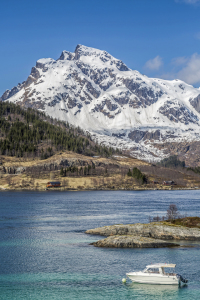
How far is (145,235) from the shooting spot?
9300cm

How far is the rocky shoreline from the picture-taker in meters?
84.2

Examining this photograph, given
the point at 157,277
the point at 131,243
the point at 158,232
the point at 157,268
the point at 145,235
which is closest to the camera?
the point at 157,277

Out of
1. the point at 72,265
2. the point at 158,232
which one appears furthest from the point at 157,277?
the point at 158,232

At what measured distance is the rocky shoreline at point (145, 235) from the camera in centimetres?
8419

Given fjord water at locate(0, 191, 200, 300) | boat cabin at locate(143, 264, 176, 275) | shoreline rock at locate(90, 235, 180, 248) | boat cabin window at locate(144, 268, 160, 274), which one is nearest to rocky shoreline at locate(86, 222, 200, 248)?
shoreline rock at locate(90, 235, 180, 248)

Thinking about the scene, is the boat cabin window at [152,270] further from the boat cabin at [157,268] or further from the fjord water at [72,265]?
the fjord water at [72,265]

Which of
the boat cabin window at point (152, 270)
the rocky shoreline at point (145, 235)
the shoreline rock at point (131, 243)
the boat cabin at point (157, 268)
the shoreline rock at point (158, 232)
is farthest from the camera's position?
the shoreline rock at point (158, 232)

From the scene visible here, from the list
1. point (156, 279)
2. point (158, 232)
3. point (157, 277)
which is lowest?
point (156, 279)

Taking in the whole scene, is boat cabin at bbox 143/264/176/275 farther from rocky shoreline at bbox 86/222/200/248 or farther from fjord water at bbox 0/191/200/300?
rocky shoreline at bbox 86/222/200/248

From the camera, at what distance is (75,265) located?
230 ft

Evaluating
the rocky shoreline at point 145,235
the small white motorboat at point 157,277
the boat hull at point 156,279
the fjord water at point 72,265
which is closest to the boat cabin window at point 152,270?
the small white motorboat at point 157,277

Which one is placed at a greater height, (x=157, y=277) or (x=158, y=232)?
(x=158, y=232)

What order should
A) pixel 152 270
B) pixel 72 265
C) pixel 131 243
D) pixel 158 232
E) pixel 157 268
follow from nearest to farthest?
pixel 152 270 < pixel 157 268 < pixel 72 265 < pixel 131 243 < pixel 158 232

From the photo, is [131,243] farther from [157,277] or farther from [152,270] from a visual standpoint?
[157,277]
